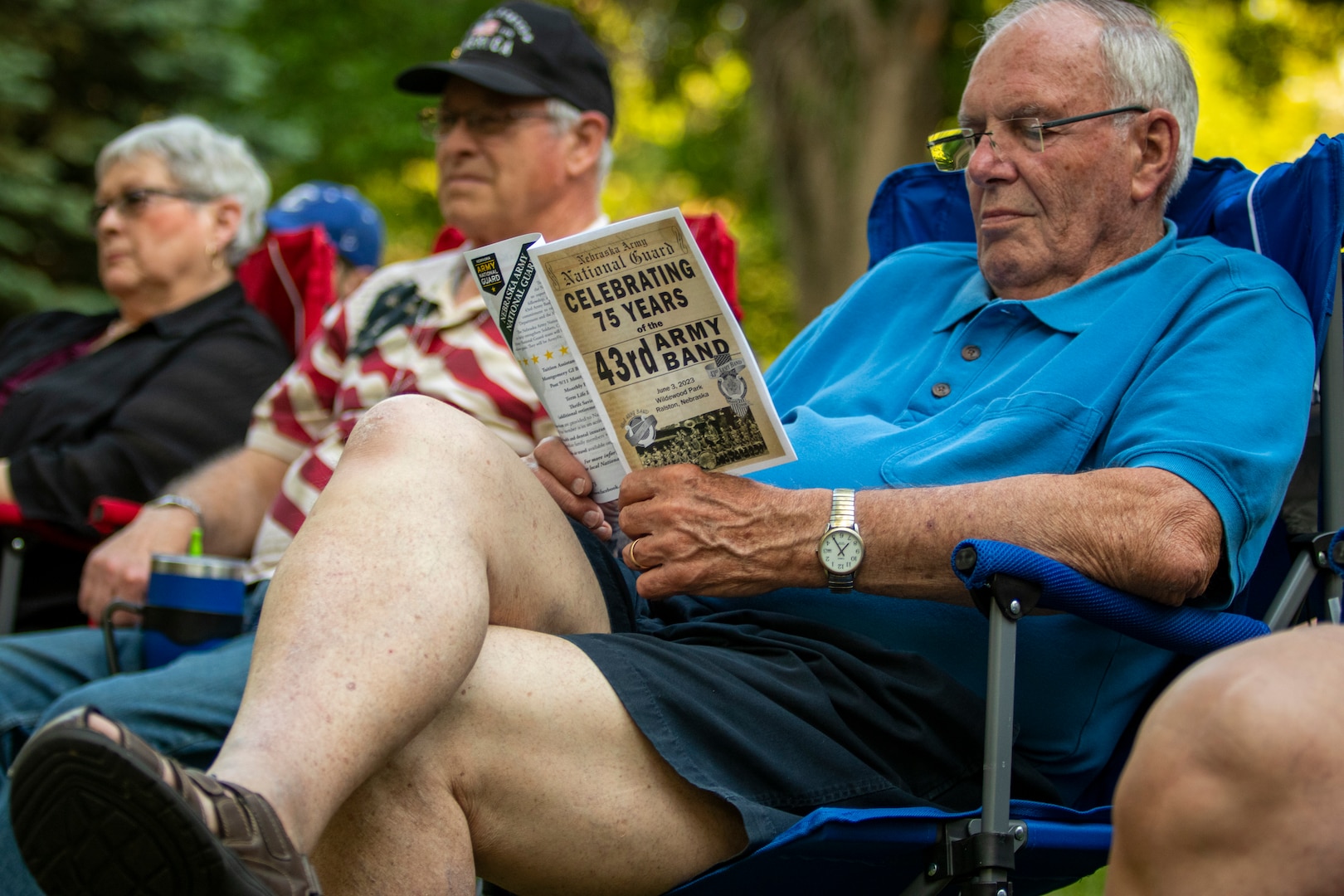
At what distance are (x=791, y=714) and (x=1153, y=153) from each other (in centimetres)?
128

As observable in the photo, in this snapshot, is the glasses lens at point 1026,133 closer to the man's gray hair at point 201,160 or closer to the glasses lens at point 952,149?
the glasses lens at point 952,149

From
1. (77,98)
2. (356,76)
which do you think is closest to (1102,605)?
(77,98)

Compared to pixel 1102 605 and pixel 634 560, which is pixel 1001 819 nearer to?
pixel 1102 605

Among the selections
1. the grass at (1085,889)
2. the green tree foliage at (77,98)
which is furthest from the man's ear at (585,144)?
the green tree foliage at (77,98)

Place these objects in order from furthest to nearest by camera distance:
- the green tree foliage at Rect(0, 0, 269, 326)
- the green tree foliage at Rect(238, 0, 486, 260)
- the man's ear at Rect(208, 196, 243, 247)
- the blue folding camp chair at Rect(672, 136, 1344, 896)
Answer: the green tree foliage at Rect(238, 0, 486, 260)
the green tree foliage at Rect(0, 0, 269, 326)
the man's ear at Rect(208, 196, 243, 247)
the blue folding camp chair at Rect(672, 136, 1344, 896)

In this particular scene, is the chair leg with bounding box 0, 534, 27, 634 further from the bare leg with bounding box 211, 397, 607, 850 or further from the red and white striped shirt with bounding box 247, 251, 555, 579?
the bare leg with bounding box 211, 397, 607, 850

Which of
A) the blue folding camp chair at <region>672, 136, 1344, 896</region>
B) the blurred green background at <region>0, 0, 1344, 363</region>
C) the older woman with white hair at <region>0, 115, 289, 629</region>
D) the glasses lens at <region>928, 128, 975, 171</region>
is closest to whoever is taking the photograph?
the blue folding camp chair at <region>672, 136, 1344, 896</region>

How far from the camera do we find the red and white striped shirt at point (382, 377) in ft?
10.2

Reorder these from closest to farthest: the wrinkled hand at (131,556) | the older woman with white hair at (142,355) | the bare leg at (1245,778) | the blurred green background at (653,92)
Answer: the bare leg at (1245,778) → the wrinkled hand at (131,556) → the older woman with white hair at (142,355) → the blurred green background at (653,92)

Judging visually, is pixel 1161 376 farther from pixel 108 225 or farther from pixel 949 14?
pixel 949 14

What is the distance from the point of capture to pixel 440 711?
163 centimetres

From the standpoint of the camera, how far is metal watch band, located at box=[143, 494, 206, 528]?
3.32 m

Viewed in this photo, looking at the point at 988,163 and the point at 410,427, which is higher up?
the point at 988,163

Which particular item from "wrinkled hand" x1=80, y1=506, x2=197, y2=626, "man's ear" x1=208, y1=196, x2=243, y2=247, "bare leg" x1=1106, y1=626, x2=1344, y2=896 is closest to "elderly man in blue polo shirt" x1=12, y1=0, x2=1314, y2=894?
"bare leg" x1=1106, y1=626, x2=1344, y2=896
